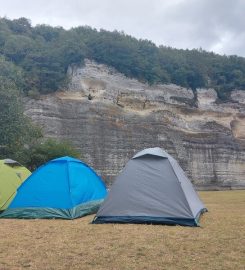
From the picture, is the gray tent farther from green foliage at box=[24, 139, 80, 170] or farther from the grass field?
green foliage at box=[24, 139, 80, 170]

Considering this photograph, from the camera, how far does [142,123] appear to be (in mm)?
39219

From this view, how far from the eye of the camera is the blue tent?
30.7ft

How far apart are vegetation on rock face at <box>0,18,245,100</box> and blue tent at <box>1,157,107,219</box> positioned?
26.7 meters

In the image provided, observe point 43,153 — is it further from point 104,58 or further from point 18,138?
point 104,58

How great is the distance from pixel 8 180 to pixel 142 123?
28.9 m

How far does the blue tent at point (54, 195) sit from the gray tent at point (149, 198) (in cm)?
138

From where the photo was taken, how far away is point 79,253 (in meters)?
5.42

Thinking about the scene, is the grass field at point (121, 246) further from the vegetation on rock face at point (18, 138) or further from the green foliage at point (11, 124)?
the vegetation on rock face at point (18, 138)

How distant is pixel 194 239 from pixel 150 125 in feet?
109

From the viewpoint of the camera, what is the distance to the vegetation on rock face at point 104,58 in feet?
129

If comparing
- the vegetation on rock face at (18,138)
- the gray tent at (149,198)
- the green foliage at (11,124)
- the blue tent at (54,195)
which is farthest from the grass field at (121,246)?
the vegetation on rock face at (18,138)

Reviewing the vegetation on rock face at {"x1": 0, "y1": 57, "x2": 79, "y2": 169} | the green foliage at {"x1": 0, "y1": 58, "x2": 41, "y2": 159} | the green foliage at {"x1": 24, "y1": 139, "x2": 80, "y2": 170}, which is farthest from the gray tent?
the green foliage at {"x1": 24, "y1": 139, "x2": 80, "y2": 170}

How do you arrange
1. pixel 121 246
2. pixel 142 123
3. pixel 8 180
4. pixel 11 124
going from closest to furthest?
pixel 121 246 < pixel 8 180 < pixel 11 124 < pixel 142 123

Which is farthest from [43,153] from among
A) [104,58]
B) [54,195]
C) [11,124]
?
[104,58]
